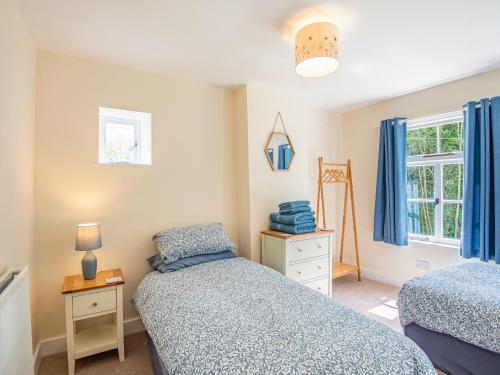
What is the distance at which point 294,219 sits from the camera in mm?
2686

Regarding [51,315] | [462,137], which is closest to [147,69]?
[51,315]

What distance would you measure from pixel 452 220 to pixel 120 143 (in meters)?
3.63

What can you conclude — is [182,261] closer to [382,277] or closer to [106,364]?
[106,364]

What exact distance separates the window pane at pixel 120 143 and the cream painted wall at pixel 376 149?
2.96m

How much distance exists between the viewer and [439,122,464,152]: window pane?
2.87 metres

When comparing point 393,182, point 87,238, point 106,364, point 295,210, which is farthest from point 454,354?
point 87,238

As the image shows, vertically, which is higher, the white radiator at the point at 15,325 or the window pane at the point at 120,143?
the window pane at the point at 120,143

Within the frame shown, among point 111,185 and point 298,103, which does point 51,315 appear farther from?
point 298,103

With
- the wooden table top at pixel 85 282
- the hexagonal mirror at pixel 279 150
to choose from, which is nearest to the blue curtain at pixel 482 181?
the hexagonal mirror at pixel 279 150

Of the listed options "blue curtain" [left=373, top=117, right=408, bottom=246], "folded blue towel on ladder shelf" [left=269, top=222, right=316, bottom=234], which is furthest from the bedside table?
"blue curtain" [left=373, top=117, right=408, bottom=246]

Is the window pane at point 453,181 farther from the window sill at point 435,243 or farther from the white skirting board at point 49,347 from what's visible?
the white skirting board at point 49,347

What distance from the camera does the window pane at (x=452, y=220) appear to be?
9.54 ft

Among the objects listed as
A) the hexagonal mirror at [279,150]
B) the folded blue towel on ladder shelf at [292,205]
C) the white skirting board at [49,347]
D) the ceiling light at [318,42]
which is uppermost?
the ceiling light at [318,42]

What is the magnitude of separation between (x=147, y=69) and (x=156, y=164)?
870 millimetres
